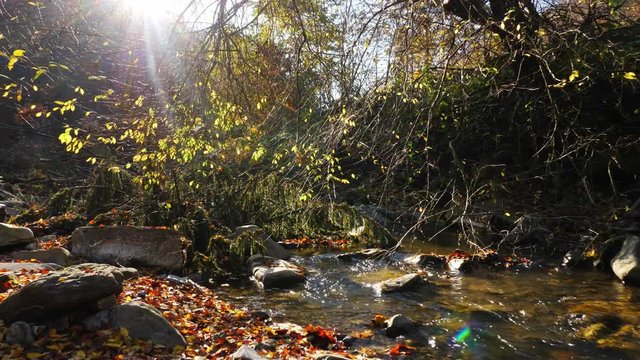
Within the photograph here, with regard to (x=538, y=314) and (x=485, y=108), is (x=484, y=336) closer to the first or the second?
(x=538, y=314)

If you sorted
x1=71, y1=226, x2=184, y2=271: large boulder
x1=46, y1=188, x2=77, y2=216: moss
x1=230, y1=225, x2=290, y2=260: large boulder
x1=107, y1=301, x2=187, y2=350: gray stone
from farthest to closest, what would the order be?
x1=46, y1=188, x2=77, y2=216: moss < x1=230, y1=225, x2=290, y2=260: large boulder < x1=71, y1=226, x2=184, y2=271: large boulder < x1=107, y1=301, x2=187, y2=350: gray stone

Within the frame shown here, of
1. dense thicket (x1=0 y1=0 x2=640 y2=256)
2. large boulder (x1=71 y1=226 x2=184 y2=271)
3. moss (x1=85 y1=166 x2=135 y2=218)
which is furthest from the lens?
moss (x1=85 y1=166 x2=135 y2=218)

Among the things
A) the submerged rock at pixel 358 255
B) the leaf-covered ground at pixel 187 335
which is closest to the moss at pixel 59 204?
the leaf-covered ground at pixel 187 335

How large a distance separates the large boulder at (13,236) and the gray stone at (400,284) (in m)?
6.19

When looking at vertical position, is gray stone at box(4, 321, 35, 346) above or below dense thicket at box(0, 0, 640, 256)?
below

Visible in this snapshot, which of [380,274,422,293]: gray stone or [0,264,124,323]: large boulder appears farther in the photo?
[380,274,422,293]: gray stone

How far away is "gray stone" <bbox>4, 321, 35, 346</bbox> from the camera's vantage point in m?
4.03

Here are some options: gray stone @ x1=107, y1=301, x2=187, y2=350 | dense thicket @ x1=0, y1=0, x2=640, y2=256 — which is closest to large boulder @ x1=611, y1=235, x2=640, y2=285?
dense thicket @ x1=0, y1=0, x2=640, y2=256

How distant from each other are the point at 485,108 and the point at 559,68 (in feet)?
5.38

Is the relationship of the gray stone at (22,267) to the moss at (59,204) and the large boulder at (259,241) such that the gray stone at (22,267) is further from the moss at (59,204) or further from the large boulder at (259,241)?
the moss at (59,204)

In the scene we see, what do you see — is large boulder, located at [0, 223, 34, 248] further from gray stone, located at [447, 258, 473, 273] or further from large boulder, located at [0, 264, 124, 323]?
gray stone, located at [447, 258, 473, 273]

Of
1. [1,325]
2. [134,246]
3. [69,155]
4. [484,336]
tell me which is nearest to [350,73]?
[484,336]

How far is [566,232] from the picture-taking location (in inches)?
354

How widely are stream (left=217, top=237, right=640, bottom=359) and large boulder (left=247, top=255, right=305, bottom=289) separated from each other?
0.71ft
